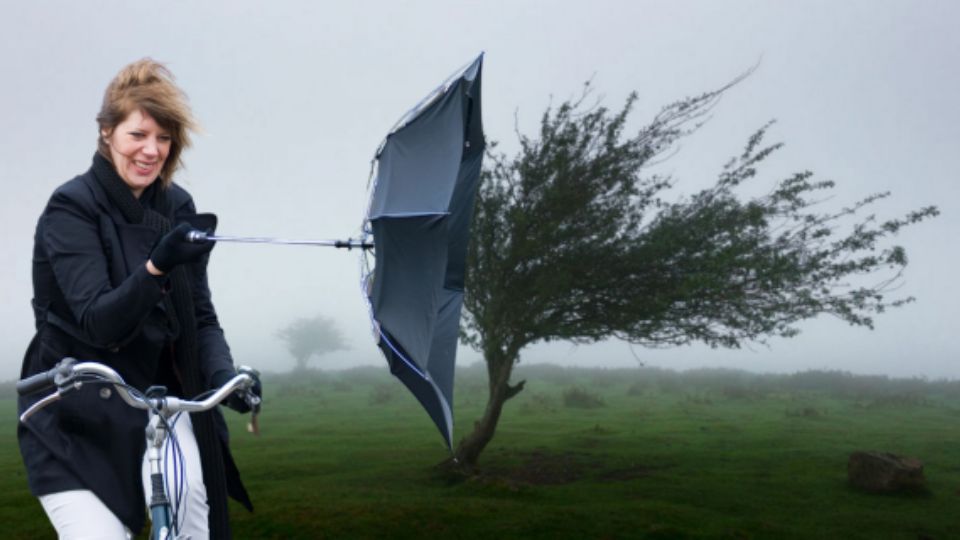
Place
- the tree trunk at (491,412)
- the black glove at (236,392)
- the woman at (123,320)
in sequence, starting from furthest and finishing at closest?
the tree trunk at (491,412), the black glove at (236,392), the woman at (123,320)

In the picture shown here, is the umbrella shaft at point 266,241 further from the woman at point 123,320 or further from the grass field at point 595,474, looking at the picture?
the grass field at point 595,474

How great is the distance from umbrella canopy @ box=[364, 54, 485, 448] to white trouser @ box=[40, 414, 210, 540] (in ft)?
3.79

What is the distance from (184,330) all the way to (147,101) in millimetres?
1017

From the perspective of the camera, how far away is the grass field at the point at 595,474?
10578 mm

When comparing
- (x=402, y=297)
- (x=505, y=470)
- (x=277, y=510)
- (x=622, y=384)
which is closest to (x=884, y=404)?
(x=622, y=384)

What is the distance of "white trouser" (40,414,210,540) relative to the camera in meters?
3.05

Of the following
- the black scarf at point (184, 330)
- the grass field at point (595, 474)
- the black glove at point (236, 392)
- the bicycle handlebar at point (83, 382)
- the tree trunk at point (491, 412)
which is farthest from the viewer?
the tree trunk at point (491, 412)

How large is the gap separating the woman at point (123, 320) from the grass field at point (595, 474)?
6.98 metres

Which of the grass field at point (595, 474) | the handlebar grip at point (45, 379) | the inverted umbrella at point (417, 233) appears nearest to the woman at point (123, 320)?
the handlebar grip at point (45, 379)

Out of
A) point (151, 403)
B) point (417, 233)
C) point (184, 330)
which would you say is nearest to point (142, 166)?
point (184, 330)

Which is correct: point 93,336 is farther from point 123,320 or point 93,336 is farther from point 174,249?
point 174,249

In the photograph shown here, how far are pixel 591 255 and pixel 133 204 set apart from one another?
10.5 m

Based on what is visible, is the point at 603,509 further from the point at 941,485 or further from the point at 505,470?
the point at 941,485

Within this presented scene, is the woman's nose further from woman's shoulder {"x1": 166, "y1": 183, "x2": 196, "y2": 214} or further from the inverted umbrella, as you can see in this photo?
the inverted umbrella
